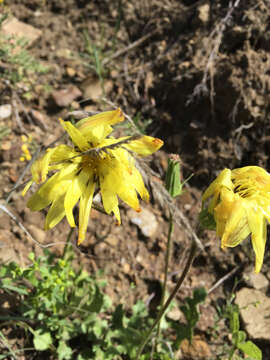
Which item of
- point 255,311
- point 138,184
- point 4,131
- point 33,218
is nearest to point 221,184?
point 138,184

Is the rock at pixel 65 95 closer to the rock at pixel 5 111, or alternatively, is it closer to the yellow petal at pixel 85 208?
the rock at pixel 5 111

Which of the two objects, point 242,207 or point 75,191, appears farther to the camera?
point 75,191

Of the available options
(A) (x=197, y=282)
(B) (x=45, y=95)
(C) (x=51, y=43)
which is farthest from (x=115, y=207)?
(C) (x=51, y=43)

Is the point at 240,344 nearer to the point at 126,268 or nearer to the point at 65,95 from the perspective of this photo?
the point at 126,268

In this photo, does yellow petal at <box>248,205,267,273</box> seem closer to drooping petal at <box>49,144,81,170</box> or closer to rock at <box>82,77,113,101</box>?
drooping petal at <box>49,144,81,170</box>

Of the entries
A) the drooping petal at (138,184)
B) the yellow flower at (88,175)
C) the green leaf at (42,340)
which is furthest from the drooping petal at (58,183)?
the green leaf at (42,340)

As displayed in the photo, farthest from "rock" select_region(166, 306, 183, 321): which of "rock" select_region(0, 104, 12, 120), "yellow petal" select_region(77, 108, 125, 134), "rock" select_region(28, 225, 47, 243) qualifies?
"rock" select_region(0, 104, 12, 120)

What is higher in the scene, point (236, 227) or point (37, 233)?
point (236, 227)

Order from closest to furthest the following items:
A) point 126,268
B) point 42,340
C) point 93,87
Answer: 1. point 42,340
2. point 126,268
3. point 93,87
